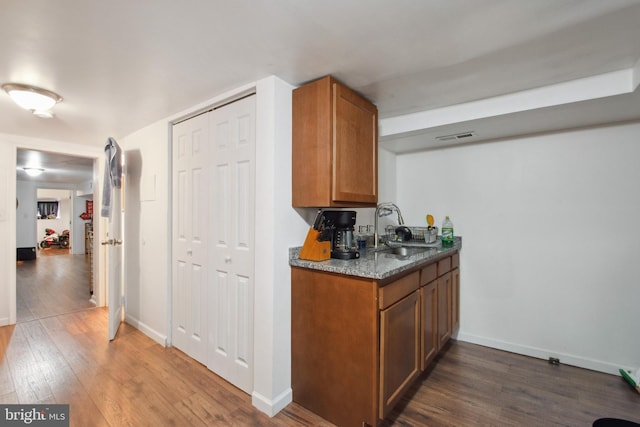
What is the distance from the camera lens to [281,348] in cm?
182

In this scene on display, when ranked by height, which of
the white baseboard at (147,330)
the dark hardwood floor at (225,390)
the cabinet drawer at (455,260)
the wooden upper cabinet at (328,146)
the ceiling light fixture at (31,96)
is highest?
the ceiling light fixture at (31,96)

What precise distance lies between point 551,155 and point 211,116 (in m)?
2.92

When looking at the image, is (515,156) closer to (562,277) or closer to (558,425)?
(562,277)

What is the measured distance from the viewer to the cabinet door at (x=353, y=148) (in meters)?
1.76

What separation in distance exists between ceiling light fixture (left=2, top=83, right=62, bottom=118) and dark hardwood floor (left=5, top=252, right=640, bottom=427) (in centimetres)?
202

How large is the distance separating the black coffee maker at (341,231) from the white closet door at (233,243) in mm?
528

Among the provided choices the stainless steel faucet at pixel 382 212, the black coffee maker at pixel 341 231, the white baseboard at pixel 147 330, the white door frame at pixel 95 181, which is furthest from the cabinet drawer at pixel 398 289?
the white door frame at pixel 95 181

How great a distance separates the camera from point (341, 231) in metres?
1.99

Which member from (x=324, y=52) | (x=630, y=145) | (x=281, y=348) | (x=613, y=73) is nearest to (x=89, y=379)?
(x=281, y=348)

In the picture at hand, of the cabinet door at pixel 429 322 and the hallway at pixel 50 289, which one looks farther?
the hallway at pixel 50 289

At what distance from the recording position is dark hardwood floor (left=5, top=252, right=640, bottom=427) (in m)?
1.72

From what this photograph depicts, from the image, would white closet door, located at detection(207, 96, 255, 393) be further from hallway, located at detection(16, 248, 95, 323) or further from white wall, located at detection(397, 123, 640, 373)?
hallway, located at detection(16, 248, 95, 323)

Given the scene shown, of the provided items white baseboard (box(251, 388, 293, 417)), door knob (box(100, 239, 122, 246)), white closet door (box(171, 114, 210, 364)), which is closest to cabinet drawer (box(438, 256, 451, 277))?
white baseboard (box(251, 388, 293, 417))

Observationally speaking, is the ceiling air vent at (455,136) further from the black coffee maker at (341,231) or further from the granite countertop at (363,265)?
the black coffee maker at (341,231)
